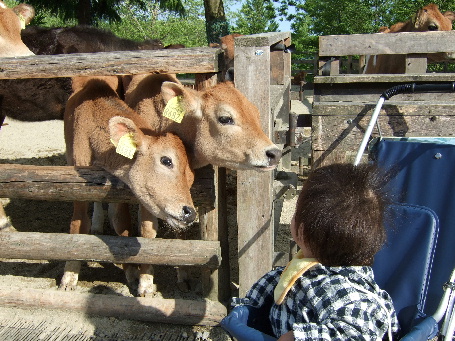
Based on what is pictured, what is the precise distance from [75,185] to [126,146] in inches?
27.4

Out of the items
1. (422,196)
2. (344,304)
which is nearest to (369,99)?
(422,196)

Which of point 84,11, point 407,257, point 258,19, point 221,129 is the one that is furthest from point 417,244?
point 258,19

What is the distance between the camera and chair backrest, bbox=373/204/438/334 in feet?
8.67

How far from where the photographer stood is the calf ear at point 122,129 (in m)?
3.73

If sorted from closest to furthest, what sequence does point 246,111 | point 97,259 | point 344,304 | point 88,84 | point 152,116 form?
point 344,304 < point 246,111 < point 97,259 < point 152,116 < point 88,84

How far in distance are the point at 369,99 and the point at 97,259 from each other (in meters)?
3.20

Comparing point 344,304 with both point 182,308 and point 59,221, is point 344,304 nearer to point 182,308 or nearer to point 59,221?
point 182,308

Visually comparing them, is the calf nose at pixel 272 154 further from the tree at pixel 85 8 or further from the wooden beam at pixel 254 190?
the tree at pixel 85 8

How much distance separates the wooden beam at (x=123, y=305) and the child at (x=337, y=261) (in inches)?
83.5

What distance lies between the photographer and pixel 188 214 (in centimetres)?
354

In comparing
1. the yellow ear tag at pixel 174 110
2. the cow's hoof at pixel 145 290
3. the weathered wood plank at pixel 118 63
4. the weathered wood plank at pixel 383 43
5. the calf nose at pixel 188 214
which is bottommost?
the cow's hoof at pixel 145 290

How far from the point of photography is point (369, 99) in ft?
16.9

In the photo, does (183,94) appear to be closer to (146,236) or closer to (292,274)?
(146,236)

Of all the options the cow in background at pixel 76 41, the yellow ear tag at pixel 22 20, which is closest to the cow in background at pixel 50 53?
the cow in background at pixel 76 41
